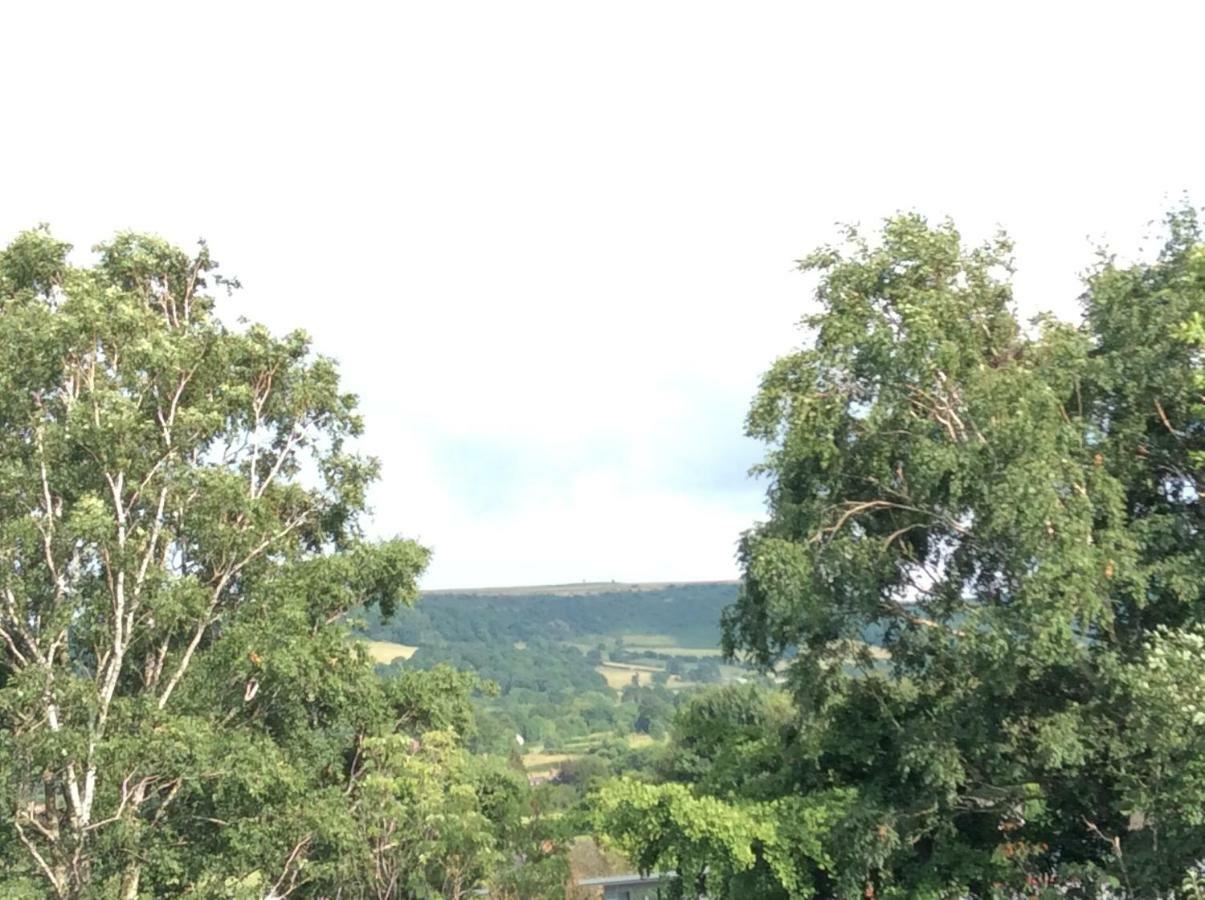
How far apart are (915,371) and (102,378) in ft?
49.0

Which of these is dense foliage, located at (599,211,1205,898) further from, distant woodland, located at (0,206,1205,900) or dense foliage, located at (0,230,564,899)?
dense foliage, located at (0,230,564,899)

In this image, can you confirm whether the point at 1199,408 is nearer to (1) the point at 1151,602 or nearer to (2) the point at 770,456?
(1) the point at 1151,602

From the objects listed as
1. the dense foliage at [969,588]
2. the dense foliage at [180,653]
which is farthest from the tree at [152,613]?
the dense foliage at [969,588]

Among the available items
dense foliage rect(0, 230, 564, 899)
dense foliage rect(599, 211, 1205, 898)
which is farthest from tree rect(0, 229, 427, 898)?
dense foliage rect(599, 211, 1205, 898)

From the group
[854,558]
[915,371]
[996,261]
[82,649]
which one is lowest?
[82,649]

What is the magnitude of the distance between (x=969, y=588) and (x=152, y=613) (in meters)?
14.8

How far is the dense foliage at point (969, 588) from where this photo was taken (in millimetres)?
16250

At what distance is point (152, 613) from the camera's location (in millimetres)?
20156

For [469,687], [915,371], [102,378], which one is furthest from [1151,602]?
[102,378]

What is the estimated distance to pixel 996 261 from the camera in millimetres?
19281

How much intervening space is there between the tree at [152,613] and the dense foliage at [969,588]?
6.43 metres

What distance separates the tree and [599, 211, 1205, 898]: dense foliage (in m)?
6.43

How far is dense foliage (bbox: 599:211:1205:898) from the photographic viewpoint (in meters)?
16.2

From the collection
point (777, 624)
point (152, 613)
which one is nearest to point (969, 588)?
point (777, 624)
